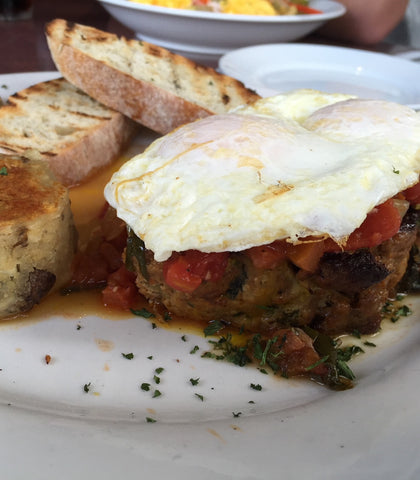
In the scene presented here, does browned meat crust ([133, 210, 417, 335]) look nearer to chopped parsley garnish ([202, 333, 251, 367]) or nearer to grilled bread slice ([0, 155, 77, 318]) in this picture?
chopped parsley garnish ([202, 333, 251, 367])

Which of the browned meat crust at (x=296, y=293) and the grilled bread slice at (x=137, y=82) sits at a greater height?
the grilled bread slice at (x=137, y=82)

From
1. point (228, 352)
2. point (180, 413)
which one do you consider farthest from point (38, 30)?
point (180, 413)

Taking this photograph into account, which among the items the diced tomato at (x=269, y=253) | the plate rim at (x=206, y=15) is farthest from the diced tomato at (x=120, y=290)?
the plate rim at (x=206, y=15)

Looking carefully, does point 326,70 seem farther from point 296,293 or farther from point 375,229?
point 296,293

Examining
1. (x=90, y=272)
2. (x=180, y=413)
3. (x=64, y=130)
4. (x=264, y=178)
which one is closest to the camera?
(x=180, y=413)

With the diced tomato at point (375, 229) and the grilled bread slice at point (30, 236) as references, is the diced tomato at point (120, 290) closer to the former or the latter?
the grilled bread slice at point (30, 236)

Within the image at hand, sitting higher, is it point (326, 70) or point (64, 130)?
point (326, 70)

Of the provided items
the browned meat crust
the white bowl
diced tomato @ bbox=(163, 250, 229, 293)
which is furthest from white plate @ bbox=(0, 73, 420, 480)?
the white bowl
